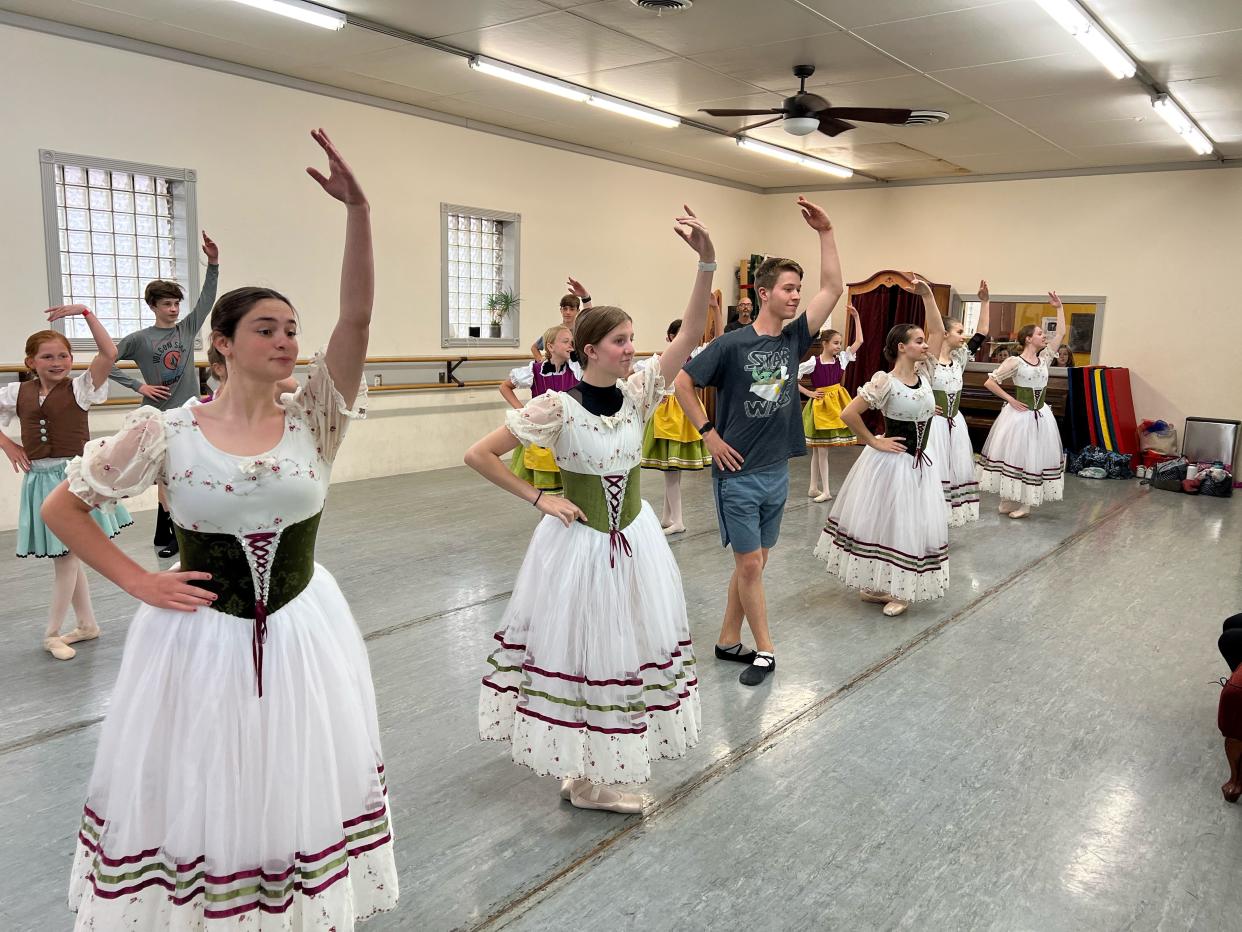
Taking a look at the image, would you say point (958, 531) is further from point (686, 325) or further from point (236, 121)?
point (236, 121)

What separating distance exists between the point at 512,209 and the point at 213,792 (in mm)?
8438

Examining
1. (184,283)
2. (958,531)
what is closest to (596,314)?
(958,531)

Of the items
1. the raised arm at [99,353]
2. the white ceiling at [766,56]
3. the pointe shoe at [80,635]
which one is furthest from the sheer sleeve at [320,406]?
the white ceiling at [766,56]

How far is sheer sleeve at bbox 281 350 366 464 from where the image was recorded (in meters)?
1.88

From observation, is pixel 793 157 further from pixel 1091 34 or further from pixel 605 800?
pixel 605 800

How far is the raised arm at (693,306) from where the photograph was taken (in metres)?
2.71

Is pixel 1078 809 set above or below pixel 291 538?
below

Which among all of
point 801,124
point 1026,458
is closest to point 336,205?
point 801,124

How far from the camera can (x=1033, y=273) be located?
1091 centimetres

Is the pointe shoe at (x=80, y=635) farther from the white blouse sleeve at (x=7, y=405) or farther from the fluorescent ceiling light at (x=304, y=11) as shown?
the fluorescent ceiling light at (x=304, y=11)

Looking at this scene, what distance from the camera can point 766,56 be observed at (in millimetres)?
6516

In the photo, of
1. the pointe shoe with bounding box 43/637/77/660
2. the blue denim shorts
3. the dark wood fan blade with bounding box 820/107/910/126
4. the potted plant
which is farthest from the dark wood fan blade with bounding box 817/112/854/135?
the pointe shoe with bounding box 43/637/77/660

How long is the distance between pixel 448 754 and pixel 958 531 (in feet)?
15.6

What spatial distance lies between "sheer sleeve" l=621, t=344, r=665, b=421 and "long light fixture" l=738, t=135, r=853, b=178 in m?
7.41
